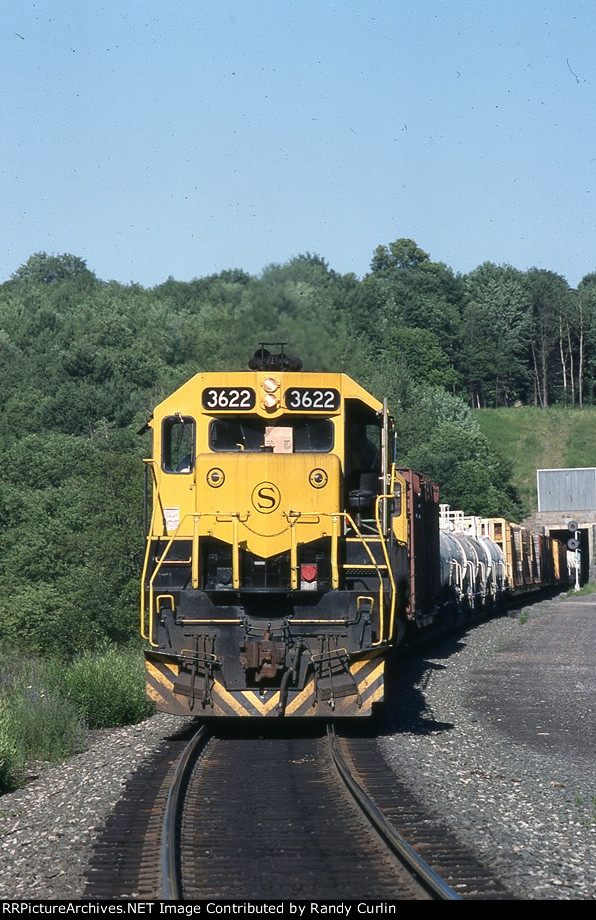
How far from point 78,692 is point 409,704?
455 cm

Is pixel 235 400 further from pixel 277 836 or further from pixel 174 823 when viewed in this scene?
pixel 277 836

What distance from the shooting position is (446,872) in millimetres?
6918

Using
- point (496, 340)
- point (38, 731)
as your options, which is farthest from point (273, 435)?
point (496, 340)

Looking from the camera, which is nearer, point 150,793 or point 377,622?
point 150,793

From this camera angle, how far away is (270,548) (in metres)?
11.9

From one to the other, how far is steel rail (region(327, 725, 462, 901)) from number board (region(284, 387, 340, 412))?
13.2ft

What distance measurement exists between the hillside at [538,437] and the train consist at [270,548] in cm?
8807

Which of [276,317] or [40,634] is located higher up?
[276,317]

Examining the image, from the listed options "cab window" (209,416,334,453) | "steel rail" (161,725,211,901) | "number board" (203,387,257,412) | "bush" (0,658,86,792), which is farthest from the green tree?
"steel rail" (161,725,211,901)

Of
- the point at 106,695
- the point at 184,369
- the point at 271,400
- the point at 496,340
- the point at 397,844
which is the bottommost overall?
the point at 397,844

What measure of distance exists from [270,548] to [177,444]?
179 cm
